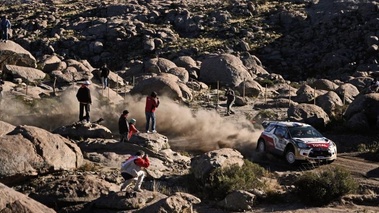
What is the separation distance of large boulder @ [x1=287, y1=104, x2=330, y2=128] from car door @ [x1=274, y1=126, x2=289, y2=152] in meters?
8.16

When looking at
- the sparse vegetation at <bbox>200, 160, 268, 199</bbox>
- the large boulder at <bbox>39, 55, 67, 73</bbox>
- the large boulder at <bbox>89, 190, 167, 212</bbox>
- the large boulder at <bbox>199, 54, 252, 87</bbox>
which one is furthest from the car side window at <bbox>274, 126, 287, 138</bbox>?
the large boulder at <bbox>39, 55, 67, 73</bbox>

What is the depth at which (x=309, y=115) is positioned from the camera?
29172 mm

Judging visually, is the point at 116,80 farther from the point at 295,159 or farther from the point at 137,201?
the point at 137,201

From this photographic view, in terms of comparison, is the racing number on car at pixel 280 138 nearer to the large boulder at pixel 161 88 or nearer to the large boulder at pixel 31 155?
the large boulder at pixel 31 155

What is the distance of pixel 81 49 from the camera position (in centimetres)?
5994

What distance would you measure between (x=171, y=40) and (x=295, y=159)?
4426 cm

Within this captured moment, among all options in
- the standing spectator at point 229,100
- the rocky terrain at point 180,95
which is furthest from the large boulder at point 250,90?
the standing spectator at point 229,100

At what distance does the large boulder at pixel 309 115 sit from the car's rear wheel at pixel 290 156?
904cm

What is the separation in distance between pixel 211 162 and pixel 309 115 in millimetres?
13777

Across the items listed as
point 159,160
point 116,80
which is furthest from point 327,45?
point 159,160

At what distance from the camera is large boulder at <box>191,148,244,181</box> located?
1673 cm

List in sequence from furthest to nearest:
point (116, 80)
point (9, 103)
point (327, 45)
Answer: point (327, 45) < point (116, 80) < point (9, 103)

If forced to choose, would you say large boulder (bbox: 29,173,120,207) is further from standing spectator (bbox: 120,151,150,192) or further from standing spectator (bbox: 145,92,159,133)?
standing spectator (bbox: 145,92,159,133)

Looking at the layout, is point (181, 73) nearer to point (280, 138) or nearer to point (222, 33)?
point (222, 33)
